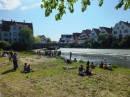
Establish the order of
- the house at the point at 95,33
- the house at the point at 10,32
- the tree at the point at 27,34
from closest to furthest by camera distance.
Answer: the tree at the point at 27,34 → the house at the point at 10,32 → the house at the point at 95,33

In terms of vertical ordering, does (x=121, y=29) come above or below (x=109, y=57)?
above

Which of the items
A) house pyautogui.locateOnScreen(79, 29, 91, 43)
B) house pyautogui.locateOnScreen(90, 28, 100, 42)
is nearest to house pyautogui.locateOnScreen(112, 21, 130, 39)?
house pyautogui.locateOnScreen(90, 28, 100, 42)

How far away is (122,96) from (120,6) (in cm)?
542

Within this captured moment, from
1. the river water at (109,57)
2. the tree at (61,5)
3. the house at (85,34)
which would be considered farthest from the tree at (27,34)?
the tree at (61,5)

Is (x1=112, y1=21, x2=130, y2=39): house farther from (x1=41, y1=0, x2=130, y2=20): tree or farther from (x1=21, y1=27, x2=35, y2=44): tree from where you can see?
(x1=41, y1=0, x2=130, y2=20): tree

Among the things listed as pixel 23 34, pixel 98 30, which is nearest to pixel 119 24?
pixel 98 30

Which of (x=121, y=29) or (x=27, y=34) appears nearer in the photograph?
(x=27, y=34)

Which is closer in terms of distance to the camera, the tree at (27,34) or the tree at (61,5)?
the tree at (61,5)

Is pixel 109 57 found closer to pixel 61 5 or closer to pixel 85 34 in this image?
pixel 61 5

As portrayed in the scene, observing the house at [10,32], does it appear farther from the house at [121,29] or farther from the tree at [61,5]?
the tree at [61,5]

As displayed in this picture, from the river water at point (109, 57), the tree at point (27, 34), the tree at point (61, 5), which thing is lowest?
the river water at point (109, 57)

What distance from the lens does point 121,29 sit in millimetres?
94875

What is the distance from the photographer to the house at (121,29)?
9204cm

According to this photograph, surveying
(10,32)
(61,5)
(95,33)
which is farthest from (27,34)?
(61,5)
